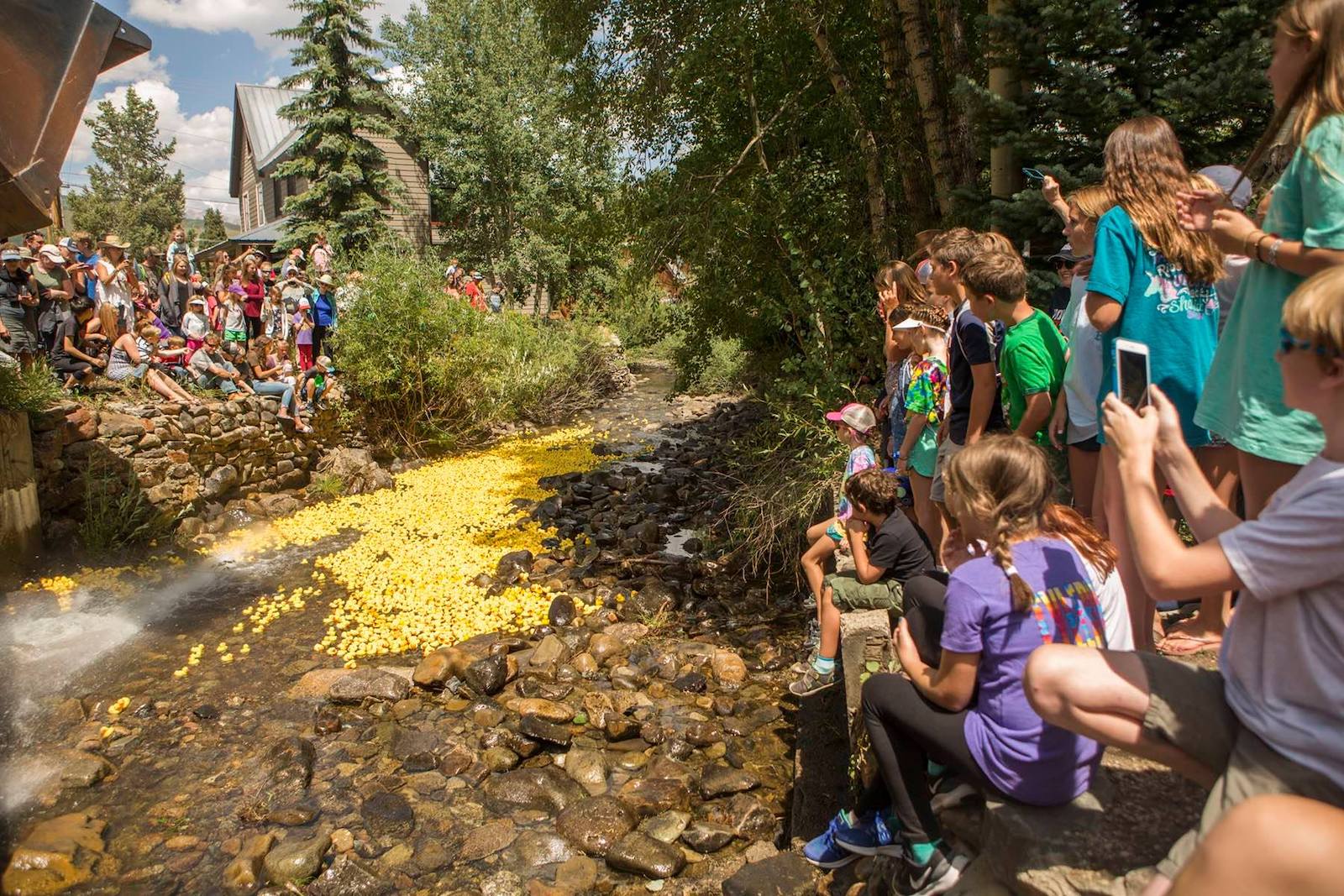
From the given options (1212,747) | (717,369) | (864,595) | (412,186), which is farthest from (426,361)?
(412,186)

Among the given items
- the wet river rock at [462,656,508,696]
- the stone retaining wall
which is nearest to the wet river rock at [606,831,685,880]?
the wet river rock at [462,656,508,696]

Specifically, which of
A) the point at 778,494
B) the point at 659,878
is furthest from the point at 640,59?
the point at 659,878

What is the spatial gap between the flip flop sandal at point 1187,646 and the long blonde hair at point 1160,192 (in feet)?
4.64

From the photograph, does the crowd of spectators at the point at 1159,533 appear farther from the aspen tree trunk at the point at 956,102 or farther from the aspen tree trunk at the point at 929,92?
the aspen tree trunk at the point at 929,92

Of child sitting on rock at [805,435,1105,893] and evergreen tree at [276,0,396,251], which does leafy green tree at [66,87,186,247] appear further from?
child sitting on rock at [805,435,1105,893]

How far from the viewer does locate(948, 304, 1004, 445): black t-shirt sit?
4266 millimetres

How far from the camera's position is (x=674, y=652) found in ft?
21.6

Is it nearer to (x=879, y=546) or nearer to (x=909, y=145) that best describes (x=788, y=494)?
(x=879, y=546)

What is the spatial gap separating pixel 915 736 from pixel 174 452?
937cm

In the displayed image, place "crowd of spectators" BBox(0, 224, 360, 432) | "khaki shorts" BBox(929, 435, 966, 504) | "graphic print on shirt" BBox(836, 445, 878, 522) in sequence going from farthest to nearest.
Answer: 1. "crowd of spectators" BBox(0, 224, 360, 432)
2. "graphic print on shirt" BBox(836, 445, 878, 522)
3. "khaki shorts" BBox(929, 435, 966, 504)

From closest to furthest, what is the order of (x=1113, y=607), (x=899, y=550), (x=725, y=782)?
(x=1113, y=607)
(x=899, y=550)
(x=725, y=782)

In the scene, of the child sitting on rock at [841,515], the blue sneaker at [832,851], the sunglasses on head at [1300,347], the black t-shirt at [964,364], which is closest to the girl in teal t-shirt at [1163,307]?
the black t-shirt at [964,364]

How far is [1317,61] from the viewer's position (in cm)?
242

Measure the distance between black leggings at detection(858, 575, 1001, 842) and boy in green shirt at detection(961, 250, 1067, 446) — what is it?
1.34m
